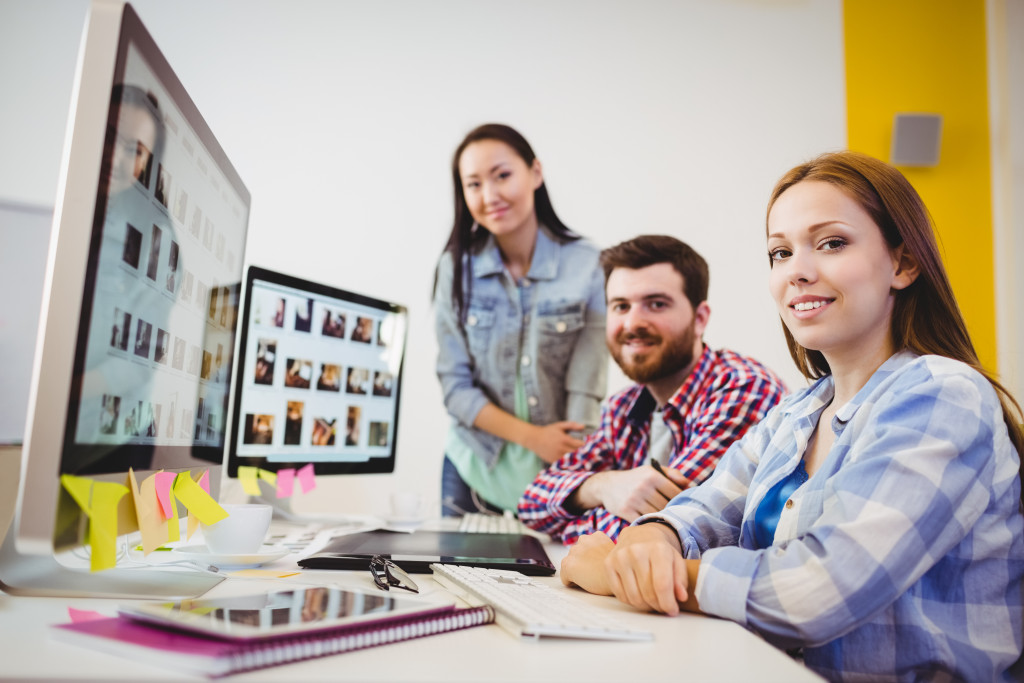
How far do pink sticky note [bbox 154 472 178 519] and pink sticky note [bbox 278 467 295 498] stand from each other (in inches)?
23.6

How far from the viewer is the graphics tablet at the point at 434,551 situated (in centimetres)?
94

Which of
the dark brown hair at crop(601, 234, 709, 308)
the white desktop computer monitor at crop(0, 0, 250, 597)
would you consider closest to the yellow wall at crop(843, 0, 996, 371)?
the dark brown hair at crop(601, 234, 709, 308)

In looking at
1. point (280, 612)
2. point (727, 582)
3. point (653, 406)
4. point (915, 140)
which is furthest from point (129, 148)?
point (915, 140)

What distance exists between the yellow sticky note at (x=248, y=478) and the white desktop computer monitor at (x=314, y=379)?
0.09 feet

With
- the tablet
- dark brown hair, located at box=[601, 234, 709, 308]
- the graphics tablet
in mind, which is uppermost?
dark brown hair, located at box=[601, 234, 709, 308]

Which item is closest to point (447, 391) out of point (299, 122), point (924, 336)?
point (299, 122)

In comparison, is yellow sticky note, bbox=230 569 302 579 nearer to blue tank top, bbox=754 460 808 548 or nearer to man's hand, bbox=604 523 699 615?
man's hand, bbox=604 523 699 615

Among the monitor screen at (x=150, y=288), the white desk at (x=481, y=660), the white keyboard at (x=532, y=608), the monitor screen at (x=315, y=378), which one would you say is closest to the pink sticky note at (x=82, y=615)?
the white desk at (x=481, y=660)

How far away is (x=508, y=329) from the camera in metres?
2.27

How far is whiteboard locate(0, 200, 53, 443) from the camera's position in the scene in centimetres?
142

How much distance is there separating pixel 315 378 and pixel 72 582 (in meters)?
0.83

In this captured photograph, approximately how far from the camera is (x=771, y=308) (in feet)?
7.78

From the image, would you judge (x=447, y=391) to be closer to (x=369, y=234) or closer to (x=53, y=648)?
(x=369, y=234)

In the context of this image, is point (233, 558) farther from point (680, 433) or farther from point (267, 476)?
point (680, 433)
